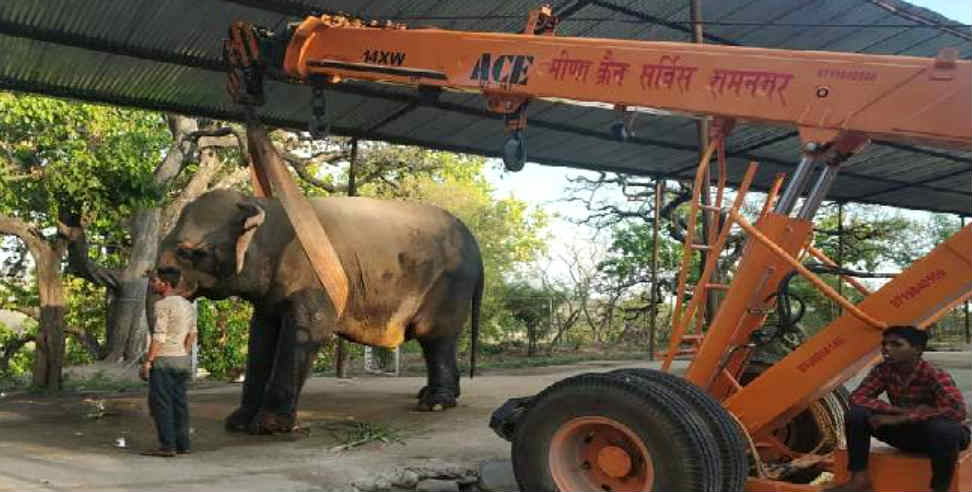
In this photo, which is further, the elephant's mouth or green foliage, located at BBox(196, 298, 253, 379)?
green foliage, located at BBox(196, 298, 253, 379)

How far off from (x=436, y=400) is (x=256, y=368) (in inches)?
82.1

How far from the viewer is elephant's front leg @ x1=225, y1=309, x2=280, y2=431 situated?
756 centimetres

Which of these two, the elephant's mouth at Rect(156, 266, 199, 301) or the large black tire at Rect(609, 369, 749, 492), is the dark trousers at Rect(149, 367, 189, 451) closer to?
the elephant's mouth at Rect(156, 266, 199, 301)

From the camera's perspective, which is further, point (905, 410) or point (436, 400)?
point (436, 400)

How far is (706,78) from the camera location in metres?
4.76

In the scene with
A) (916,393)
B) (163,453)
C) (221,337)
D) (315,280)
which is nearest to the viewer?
(916,393)

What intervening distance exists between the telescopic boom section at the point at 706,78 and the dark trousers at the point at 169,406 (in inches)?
105

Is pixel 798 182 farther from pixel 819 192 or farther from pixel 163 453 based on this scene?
pixel 163 453

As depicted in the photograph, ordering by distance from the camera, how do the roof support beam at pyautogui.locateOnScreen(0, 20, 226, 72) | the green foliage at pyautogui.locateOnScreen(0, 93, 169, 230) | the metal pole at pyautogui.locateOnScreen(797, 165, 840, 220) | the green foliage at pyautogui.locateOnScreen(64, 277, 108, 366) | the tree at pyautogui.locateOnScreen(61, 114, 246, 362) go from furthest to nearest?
the green foliage at pyautogui.locateOnScreen(64, 277, 108, 366) < the tree at pyautogui.locateOnScreen(61, 114, 246, 362) < the green foliage at pyautogui.locateOnScreen(0, 93, 169, 230) < the roof support beam at pyautogui.locateOnScreen(0, 20, 226, 72) < the metal pole at pyautogui.locateOnScreen(797, 165, 840, 220)

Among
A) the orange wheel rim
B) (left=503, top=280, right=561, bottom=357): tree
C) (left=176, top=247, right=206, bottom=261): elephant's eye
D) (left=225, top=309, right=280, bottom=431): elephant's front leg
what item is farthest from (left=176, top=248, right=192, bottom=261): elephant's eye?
(left=503, top=280, right=561, bottom=357): tree

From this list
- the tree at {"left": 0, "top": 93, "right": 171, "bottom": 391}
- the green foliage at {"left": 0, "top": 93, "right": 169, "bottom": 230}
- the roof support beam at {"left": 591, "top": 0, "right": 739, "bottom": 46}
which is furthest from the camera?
the green foliage at {"left": 0, "top": 93, "right": 169, "bottom": 230}

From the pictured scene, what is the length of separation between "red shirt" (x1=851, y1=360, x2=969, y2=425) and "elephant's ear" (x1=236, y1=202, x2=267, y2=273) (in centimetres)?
484

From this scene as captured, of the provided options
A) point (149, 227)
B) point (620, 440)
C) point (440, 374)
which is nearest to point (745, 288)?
point (620, 440)

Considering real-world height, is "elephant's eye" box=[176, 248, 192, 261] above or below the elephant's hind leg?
above
